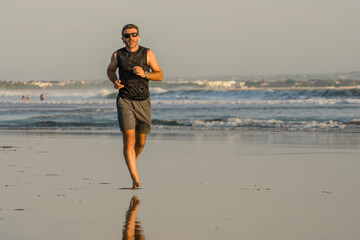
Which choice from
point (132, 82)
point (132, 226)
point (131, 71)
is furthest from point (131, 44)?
point (132, 226)

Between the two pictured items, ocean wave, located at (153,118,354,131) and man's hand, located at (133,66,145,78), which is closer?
man's hand, located at (133,66,145,78)

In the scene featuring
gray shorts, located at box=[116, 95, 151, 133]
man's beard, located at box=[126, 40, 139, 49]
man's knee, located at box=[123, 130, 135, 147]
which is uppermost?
man's beard, located at box=[126, 40, 139, 49]

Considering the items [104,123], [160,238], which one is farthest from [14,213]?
[104,123]

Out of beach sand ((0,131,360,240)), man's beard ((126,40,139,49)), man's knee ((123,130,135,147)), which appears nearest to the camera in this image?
beach sand ((0,131,360,240))

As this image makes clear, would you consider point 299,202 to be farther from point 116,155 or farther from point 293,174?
point 116,155

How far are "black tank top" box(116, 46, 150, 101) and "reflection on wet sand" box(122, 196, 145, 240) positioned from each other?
176cm

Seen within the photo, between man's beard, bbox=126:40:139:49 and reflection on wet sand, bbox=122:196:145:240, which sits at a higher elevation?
man's beard, bbox=126:40:139:49

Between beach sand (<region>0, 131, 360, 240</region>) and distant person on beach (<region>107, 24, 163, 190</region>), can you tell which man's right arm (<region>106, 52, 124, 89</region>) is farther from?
beach sand (<region>0, 131, 360, 240</region>)

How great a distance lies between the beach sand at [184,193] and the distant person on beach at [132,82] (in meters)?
0.59

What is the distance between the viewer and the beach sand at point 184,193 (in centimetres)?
549

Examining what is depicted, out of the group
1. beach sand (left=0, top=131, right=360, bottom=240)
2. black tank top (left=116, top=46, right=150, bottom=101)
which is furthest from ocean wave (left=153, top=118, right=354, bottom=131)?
black tank top (left=116, top=46, right=150, bottom=101)

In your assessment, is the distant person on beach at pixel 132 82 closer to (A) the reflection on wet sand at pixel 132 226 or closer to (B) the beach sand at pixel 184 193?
(B) the beach sand at pixel 184 193

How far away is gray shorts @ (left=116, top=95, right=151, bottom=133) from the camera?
8.12 meters

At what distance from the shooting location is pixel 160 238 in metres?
5.18
